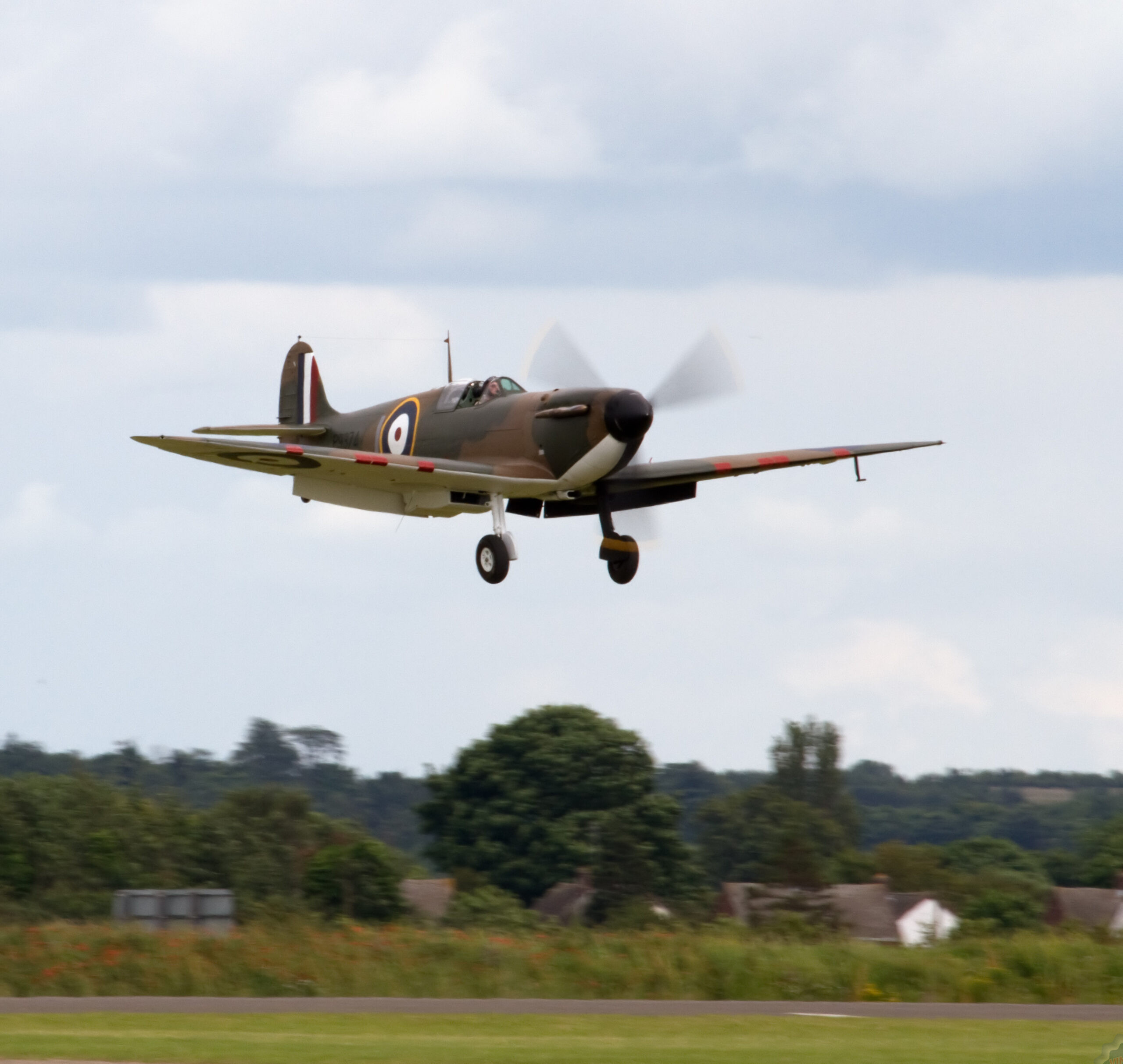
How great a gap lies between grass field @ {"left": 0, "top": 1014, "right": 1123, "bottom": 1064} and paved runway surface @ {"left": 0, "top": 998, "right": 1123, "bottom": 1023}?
62 cm

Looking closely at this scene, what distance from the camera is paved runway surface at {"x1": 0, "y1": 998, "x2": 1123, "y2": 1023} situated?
19.9 meters

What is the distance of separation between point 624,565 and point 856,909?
39087mm

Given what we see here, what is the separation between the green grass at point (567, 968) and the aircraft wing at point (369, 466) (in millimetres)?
6420

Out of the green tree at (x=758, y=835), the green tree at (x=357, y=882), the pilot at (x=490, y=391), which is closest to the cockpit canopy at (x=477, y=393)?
the pilot at (x=490, y=391)

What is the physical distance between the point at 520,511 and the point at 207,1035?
30.3ft

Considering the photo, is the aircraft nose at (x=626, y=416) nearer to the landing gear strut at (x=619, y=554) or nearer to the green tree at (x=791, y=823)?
the landing gear strut at (x=619, y=554)

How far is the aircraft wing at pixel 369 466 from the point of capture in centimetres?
2234

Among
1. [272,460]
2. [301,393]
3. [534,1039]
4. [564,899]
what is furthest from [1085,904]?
[534,1039]

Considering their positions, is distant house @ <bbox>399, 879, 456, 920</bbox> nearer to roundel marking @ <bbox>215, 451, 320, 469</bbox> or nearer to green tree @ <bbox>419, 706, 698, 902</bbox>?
green tree @ <bbox>419, 706, 698, 902</bbox>

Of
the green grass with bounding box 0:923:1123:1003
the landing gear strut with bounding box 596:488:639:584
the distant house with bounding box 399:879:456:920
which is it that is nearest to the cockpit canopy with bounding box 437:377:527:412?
the landing gear strut with bounding box 596:488:639:584

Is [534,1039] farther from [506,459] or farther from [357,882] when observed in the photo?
[357,882]

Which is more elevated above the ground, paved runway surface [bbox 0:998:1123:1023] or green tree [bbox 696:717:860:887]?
green tree [bbox 696:717:860:887]

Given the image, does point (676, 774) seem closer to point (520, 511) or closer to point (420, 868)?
point (420, 868)

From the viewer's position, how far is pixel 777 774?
107688 mm
